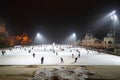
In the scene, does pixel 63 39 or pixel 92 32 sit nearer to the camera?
pixel 92 32

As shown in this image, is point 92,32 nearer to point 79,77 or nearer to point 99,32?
point 99,32

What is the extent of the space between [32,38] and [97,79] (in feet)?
469

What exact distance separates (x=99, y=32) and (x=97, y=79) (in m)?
109

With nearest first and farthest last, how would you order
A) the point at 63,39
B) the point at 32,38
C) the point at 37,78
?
the point at 37,78 < the point at 32,38 < the point at 63,39

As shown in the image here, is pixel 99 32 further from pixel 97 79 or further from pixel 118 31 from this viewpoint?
pixel 97 79

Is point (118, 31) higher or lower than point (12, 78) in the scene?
higher

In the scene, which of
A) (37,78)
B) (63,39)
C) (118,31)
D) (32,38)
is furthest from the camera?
(63,39)

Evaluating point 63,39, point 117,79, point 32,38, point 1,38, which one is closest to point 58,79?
point 117,79

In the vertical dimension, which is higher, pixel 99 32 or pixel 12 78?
pixel 99 32

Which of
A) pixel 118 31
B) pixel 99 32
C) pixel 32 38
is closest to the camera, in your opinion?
pixel 118 31

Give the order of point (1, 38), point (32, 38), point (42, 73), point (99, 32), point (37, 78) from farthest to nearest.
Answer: point (32, 38)
point (99, 32)
point (1, 38)
point (42, 73)
point (37, 78)

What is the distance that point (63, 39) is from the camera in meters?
185

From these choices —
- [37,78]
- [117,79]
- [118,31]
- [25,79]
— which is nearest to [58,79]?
[37,78]

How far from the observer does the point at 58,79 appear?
14164 millimetres
